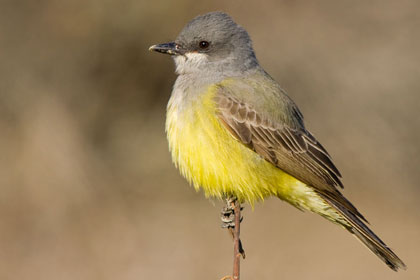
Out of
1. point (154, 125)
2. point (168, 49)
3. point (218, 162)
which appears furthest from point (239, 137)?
point (154, 125)

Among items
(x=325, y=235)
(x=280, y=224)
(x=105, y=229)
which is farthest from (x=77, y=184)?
(x=325, y=235)

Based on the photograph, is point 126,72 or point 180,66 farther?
point 126,72

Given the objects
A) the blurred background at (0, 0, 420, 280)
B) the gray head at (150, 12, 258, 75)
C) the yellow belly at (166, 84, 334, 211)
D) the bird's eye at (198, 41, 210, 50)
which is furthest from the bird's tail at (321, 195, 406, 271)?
the blurred background at (0, 0, 420, 280)

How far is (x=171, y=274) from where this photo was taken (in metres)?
8.69

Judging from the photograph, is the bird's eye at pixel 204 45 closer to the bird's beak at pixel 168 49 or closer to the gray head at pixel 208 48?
the gray head at pixel 208 48

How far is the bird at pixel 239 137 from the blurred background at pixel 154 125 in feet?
13.1

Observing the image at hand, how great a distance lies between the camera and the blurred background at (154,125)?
9.09 meters

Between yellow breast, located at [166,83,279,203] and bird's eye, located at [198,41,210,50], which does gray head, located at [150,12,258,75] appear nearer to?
bird's eye, located at [198,41,210,50]

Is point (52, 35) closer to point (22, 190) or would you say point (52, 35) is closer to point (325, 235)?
point (22, 190)

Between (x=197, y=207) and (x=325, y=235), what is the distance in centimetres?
176

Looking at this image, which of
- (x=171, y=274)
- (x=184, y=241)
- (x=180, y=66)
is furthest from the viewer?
(x=184, y=241)

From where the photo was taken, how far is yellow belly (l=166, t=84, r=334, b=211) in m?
4.73

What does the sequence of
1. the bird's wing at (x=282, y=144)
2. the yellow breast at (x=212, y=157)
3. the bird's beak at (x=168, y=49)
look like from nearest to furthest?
the yellow breast at (x=212, y=157), the bird's wing at (x=282, y=144), the bird's beak at (x=168, y=49)

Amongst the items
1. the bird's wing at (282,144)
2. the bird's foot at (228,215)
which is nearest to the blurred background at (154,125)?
the bird's wing at (282,144)
